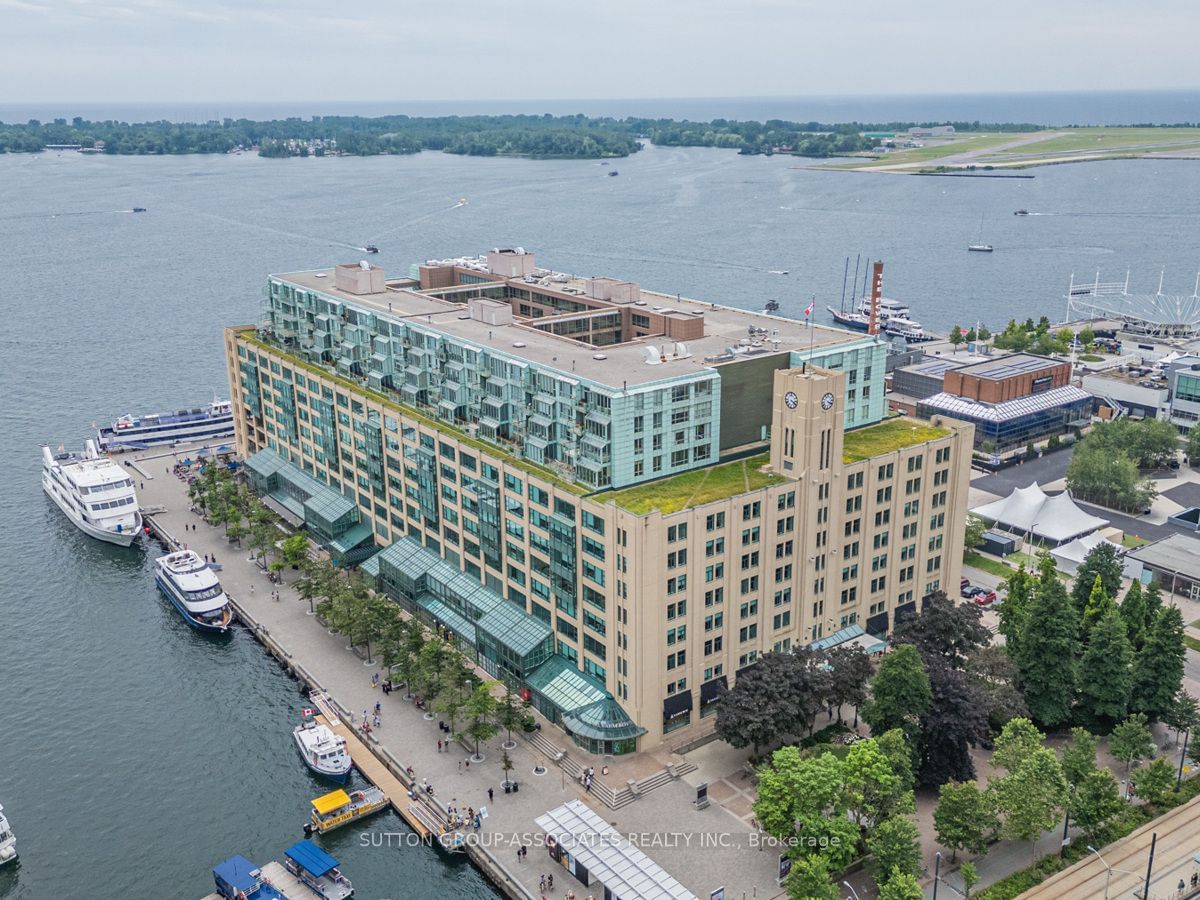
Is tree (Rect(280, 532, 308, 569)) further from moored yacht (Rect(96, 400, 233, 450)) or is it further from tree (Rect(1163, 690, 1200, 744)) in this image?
tree (Rect(1163, 690, 1200, 744))

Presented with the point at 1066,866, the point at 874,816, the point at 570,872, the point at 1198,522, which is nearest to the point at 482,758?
the point at 570,872

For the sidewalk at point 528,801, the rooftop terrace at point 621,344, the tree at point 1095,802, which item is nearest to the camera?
the tree at point 1095,802

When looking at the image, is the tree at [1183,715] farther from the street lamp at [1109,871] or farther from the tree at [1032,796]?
the tree at [1032,796]

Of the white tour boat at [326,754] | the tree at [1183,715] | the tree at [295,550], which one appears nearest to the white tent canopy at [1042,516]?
the tree at [1183,715]

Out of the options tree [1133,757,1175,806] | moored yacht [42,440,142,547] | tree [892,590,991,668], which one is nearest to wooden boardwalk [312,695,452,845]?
tree [892,590,991,668]

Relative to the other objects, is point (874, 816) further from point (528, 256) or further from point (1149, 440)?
point (1149, 440)

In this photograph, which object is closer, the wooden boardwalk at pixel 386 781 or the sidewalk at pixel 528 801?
the sidewalk at pixel 528 801

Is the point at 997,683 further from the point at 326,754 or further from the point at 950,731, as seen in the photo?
the point at 326,754
